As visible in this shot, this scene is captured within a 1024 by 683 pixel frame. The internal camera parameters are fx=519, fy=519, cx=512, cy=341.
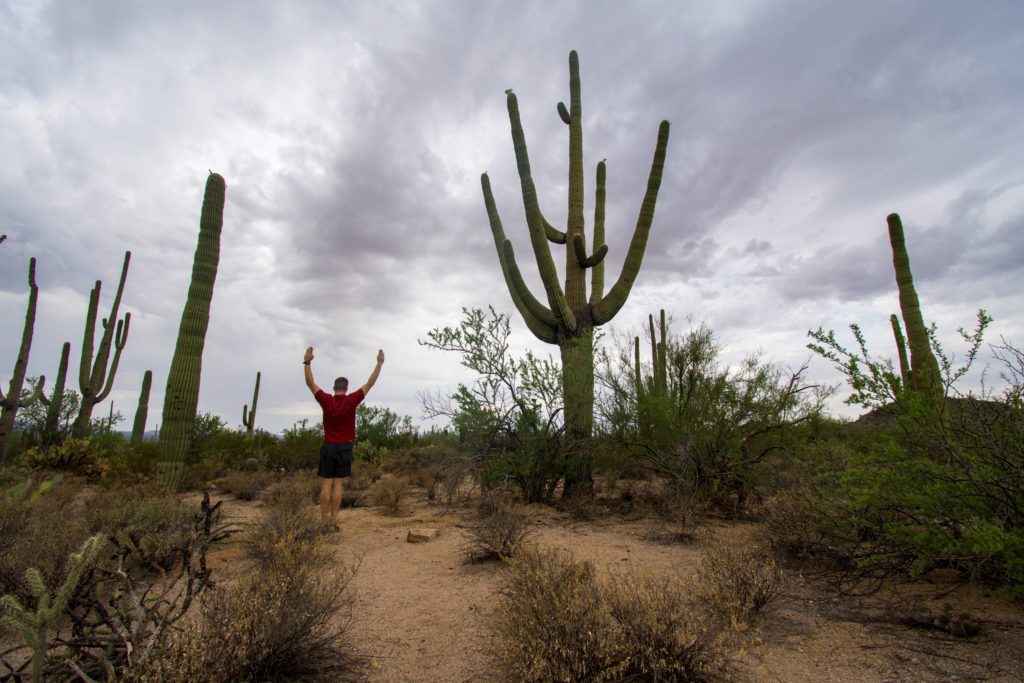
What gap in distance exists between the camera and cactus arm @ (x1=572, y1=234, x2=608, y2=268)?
9.55 meters

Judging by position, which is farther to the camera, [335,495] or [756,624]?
[335,495]

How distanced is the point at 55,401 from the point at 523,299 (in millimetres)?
12219

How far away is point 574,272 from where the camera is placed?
9852mm

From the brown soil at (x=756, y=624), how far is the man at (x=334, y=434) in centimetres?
104

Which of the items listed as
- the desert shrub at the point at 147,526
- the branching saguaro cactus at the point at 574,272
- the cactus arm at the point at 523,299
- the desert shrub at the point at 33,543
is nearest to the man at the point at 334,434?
the desert shrub at the point at 147,526

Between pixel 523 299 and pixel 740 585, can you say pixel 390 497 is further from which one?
pixel 740 585

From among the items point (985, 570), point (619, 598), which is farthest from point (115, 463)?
point (985, 570)

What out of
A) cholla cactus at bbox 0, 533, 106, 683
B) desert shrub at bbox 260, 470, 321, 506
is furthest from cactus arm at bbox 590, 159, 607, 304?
cholla cactus at bbox 0, 533, 106, 683

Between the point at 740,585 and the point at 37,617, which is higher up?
the point at 37,617

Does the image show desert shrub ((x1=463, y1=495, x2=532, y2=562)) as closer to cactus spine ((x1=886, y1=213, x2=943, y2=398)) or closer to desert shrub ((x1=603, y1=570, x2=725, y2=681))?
desert shrub ((x1=603, y1=570, x2=725, y2=681))

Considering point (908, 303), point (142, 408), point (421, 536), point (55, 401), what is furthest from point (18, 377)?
point (908, 303)

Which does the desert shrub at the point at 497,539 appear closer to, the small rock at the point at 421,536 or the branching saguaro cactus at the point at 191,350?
the small rock at the point at 421,536

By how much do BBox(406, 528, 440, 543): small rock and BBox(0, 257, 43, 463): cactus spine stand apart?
10.1m

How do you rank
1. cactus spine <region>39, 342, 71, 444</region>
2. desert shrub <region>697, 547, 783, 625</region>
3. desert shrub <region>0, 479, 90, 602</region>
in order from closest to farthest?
desert shrub <region>697, 547, 783, 625</region> → desert shrub <region>0, 479, 90, 602</region> → cactus spine <region>39, 342, 71, 444</region>
